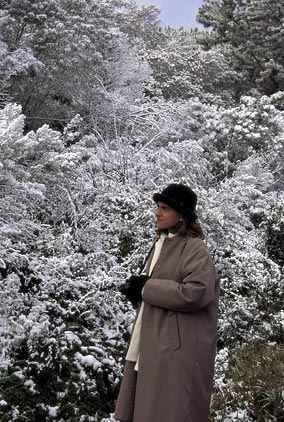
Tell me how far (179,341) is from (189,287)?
27 centimetres

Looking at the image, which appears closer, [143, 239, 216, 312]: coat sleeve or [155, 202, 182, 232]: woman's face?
[143, 239, 216, 312]: coat sleeve

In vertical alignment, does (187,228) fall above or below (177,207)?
below

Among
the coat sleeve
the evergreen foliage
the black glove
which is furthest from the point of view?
the evergreen foliage

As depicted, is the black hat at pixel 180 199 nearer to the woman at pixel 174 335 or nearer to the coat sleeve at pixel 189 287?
the woman at pixel 174 335

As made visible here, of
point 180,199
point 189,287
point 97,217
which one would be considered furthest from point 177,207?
point 97,217

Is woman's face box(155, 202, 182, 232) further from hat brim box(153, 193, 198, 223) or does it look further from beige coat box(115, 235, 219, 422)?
beige coat box(115, 235, 219, 422)

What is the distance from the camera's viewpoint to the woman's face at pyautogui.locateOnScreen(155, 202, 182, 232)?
276cm

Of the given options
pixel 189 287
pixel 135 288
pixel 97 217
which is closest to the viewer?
pixel 189 287

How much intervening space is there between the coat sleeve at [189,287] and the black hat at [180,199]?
200 millimetres

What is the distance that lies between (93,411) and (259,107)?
11.4m

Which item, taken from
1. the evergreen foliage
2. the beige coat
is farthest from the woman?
the evergreen foliage

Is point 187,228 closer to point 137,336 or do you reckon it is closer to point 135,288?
point 135,288

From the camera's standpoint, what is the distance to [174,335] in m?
2.50

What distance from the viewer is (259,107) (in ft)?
46.0
